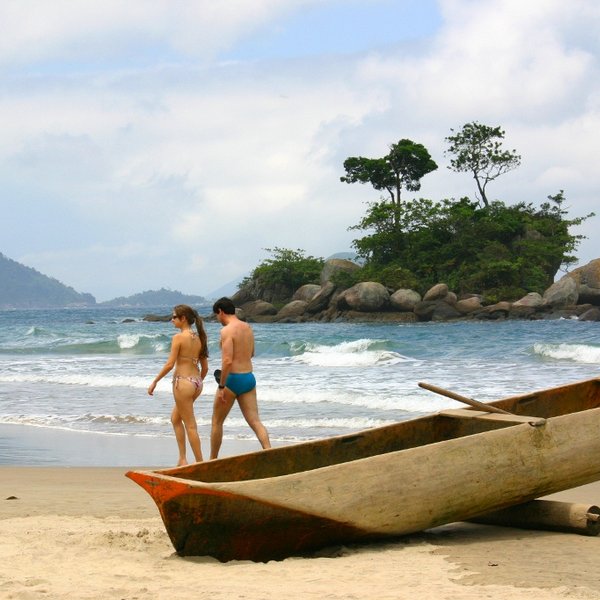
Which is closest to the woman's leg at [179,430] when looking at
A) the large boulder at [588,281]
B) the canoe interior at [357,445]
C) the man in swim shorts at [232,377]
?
the man in swim shorts at [232,377]

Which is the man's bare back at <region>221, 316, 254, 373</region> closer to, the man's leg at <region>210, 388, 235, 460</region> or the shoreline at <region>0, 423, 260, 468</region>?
the man's leg at <region>210, 388, 235, 460</region>

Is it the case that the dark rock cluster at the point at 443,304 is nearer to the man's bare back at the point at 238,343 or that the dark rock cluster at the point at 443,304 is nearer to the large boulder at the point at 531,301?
the large boulder at the point at 531,301

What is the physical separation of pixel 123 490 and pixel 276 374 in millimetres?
12943

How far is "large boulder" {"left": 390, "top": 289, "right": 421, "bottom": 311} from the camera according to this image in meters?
48.4

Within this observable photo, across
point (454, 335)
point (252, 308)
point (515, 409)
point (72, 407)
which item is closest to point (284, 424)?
point (72, 407)

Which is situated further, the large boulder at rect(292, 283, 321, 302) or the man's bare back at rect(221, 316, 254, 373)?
A: the large boulder at rect(292, 283, 321, 302)

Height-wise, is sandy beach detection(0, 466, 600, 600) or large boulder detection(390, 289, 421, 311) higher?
large boulder detection(390, 289, 421, 311)

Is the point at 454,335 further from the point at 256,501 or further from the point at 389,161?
the point at 256,501

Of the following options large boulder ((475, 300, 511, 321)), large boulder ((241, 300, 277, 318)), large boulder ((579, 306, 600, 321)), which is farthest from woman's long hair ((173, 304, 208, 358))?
large boulder ((241, 300, 277, 318))

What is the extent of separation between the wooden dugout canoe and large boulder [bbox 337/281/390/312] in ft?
137

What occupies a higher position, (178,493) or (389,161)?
(389,161)

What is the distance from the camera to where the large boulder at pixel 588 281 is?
48625 mm

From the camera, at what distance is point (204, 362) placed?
8.73 m

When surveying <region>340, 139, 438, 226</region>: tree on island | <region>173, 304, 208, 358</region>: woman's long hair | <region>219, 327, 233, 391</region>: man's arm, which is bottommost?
<region>219, 327, 233, 391</region>: man's arm
